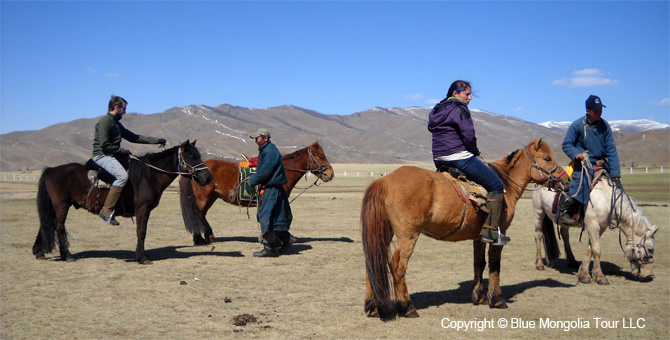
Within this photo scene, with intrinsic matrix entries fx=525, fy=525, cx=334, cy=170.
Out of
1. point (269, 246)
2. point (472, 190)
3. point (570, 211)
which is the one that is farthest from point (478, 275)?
point (269, 246)

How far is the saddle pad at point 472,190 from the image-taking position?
22.5ft

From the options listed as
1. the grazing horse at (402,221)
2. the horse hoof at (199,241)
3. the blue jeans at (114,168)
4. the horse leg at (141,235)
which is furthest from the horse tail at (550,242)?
the blue jeans at (114,168)

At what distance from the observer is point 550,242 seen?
1027cm

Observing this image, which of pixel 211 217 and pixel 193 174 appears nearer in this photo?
pixel 193 174

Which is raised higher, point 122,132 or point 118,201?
point 122,132

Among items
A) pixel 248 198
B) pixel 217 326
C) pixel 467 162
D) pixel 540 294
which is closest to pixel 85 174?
pixel 248 198

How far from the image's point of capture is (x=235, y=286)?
844 centimetres

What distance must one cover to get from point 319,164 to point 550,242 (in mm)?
5427

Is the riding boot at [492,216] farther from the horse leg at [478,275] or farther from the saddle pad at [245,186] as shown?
the saddle pad at [245,186]

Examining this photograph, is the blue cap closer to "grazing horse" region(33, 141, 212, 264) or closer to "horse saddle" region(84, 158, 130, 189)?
"grazing horse" region(33, 141, 212, 264)

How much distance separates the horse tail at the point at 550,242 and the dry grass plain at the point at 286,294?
0.92 feet

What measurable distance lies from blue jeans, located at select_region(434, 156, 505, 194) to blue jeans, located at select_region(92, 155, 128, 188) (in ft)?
20.3

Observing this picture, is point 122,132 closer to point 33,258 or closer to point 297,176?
point 33,258

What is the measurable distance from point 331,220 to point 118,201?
856cm
